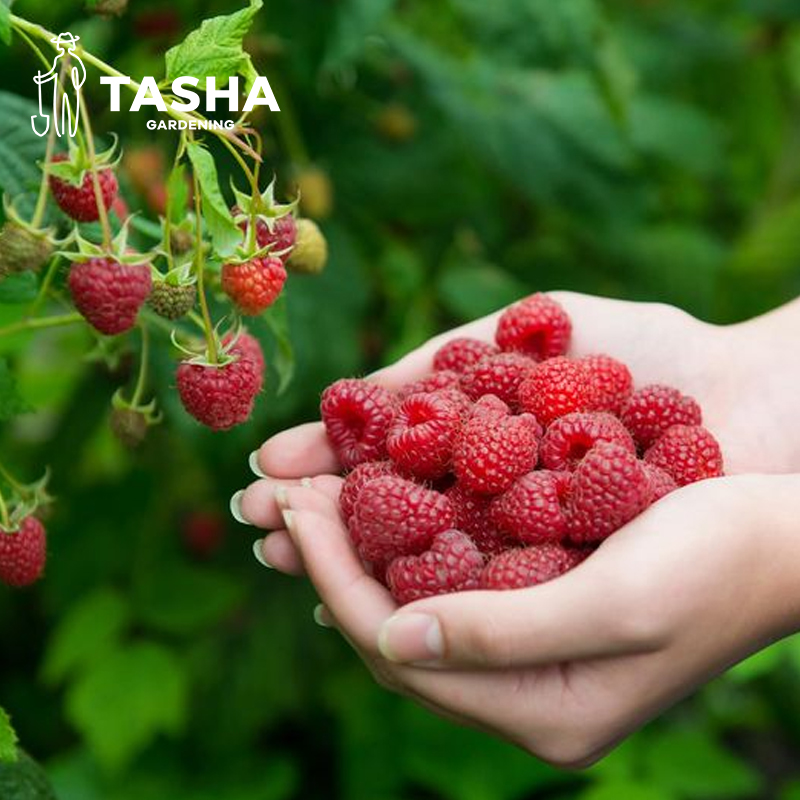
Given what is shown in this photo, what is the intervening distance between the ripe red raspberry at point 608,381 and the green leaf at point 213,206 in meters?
0.60

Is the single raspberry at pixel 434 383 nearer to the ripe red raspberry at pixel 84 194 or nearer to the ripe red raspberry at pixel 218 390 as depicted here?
the ripe red raspberry at pixel 218 390

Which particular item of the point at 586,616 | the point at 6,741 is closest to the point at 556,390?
the point at 586,616

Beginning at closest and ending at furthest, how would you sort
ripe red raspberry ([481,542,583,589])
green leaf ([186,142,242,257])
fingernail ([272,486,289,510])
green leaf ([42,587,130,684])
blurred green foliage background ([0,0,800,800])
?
green leaf ([186,142,242,257]) < ripe red raspberry ([481,542,583,589]) < fingernail ([272,486,289,510]) < blurred green foliage background ([0,0,800,800]) < green leaf ([42,587,130,684])

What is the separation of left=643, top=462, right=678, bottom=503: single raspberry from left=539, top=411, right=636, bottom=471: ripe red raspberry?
32mm

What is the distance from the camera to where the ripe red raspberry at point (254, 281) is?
112cm

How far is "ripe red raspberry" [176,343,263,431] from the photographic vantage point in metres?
1.15

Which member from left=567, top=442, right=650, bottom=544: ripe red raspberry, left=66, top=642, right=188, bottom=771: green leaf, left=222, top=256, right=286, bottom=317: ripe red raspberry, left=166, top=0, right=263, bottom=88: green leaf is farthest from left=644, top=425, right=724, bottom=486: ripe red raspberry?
left=66, top=642, right=188, bottom=771: green leaf

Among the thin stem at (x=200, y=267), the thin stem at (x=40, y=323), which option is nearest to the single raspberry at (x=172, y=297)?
the thin stem at (x=200, y=267)

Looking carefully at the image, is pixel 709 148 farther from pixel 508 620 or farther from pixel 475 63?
pixel 508 620

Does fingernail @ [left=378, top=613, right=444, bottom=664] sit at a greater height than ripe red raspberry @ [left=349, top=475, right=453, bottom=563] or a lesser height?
greater

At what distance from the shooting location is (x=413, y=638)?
1145 mm

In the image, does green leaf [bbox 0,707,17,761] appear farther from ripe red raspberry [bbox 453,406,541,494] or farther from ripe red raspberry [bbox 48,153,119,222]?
ripe red raspberry [bbox 453,406,541,494]

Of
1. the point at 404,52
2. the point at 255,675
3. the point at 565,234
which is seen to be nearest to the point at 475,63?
the point at 404,52

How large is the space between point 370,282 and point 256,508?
845 mm
